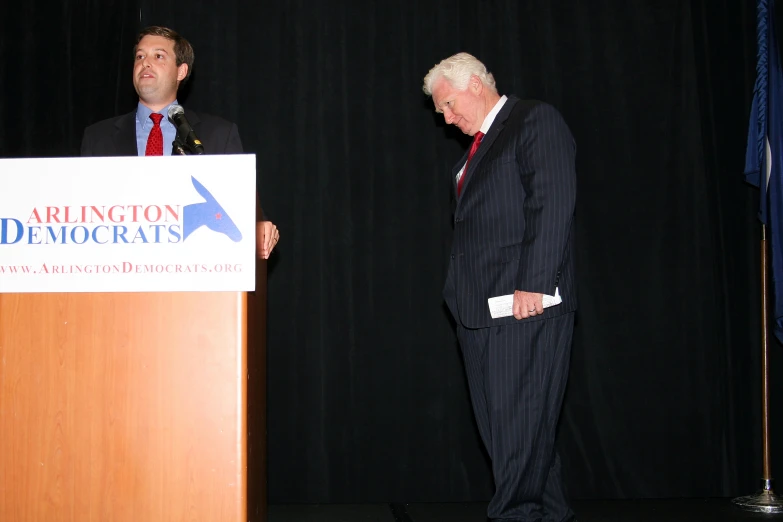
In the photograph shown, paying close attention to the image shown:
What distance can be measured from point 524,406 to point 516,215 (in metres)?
0.58

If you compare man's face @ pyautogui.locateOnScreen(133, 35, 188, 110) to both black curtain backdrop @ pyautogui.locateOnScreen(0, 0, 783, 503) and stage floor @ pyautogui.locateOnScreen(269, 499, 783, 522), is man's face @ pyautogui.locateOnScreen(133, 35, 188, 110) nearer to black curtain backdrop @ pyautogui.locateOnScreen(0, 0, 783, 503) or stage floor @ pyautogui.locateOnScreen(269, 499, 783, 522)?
black curtain backdrop @ pyautogui.locateOnScreen(0, 0, 783, 503)

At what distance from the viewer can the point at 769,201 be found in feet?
10.8

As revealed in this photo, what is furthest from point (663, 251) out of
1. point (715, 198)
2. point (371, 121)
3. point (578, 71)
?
point (371, 121)

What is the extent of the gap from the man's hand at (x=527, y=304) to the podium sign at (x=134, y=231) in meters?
0.89

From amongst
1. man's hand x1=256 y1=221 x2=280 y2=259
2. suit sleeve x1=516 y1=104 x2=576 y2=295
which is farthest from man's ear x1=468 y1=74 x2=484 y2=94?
man's hand x1=256 y1=221 x2=280 y2=259

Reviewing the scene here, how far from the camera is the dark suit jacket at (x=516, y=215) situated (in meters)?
2.20

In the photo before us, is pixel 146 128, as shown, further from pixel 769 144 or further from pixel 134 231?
pixel 769 144

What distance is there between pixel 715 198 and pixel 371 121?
1711 mm

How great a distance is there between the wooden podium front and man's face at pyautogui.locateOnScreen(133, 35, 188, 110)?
0.97m

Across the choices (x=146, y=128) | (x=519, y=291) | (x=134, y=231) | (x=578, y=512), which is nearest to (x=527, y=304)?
(x=519, y=291)

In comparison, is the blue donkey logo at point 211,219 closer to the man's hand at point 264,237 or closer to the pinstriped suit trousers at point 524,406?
the man's hand at point 264,237

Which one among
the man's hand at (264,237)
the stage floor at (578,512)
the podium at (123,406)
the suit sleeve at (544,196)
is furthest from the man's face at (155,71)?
the stage floor at (578,512)

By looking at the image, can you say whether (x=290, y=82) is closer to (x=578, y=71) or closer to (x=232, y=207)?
(x=578, y=71)

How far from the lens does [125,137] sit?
92.7 inches
